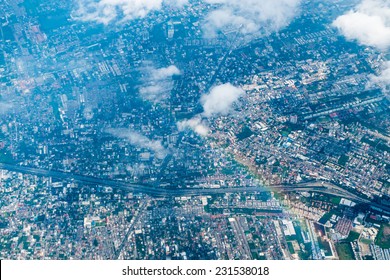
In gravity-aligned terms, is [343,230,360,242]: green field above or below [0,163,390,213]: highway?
below

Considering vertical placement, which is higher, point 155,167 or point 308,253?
point 155,167

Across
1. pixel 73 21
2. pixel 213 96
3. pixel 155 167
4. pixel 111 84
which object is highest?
pixel 73 21

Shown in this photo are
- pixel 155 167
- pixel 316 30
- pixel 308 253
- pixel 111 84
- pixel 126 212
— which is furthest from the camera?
pixel 316 30

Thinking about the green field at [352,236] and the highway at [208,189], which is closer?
the green field at [352,236]

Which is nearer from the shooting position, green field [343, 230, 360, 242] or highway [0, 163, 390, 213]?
green field [343, 230, 360, 242]

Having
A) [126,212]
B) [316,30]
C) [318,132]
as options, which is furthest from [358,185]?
[316,30]

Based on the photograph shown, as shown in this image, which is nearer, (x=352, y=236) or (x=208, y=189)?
(x=352, y=236)

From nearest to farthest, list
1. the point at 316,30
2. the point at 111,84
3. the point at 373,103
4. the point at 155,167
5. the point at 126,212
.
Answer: the point at 126,212, the point at 155,167, the point at 373,103, the point at 111,84, the point at 316,30

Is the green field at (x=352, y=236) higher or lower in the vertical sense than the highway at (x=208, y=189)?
lower

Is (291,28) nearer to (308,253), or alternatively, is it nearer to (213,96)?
(213,96)

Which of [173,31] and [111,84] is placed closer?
[111,84]

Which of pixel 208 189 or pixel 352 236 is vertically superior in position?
pixel 208 189
